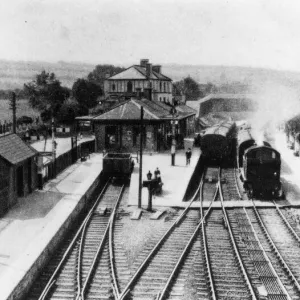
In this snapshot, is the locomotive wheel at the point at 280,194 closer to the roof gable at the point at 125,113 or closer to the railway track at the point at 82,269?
the railway track at the point at 82,269

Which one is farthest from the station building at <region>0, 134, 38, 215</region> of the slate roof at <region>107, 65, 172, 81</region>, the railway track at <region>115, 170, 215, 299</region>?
the slate roof at <region>107, 65, 172, 81</region>

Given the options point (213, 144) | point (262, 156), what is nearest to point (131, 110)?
point (213, 144)

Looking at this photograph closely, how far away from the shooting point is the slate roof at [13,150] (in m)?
19.1

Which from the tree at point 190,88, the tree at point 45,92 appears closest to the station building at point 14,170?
the tree at point 45,92

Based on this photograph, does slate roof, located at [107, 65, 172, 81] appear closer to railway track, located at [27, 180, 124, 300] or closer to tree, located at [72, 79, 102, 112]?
tree, located at [72, 79, 102, 112]

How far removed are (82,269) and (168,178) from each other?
1358 cm

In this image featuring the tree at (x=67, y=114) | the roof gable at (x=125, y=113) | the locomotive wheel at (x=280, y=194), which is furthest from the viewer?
the tree at (x=67, y=114)

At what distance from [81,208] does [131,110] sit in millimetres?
17134

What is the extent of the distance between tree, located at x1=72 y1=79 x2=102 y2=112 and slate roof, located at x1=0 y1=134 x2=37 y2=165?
4433 cm

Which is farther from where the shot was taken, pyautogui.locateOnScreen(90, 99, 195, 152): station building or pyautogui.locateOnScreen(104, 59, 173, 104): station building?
pyautogui.locateOnScreen(104, 59, 173, 104): station building

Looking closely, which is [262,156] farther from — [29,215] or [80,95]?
[80,95]

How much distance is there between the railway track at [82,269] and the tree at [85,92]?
49.2 metres

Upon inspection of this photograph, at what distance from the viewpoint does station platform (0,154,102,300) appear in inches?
464

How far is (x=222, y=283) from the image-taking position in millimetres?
12562
